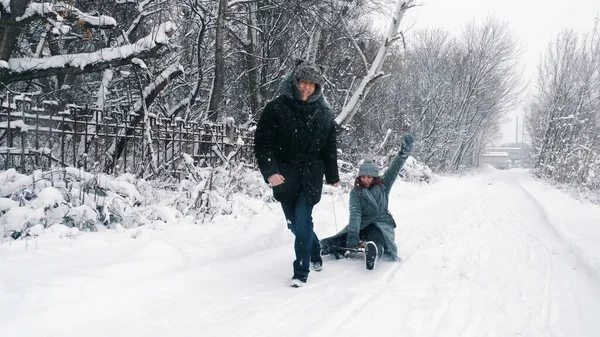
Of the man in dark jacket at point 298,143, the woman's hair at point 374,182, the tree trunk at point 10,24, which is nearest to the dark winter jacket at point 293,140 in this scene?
the man in dark jacket at point 298,143

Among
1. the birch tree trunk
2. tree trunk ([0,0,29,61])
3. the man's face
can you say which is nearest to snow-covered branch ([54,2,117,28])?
tree trunk ([0,0,29,61])

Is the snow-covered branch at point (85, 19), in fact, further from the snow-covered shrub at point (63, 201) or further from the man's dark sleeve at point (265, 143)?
the man's dark sleeve at point (265, 143)

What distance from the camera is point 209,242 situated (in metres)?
4.12

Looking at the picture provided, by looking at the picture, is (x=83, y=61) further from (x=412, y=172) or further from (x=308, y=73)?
(x=412, y=172)

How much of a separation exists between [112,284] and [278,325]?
4.24ft

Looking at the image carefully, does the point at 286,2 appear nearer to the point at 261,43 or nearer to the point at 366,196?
the point at 261,43

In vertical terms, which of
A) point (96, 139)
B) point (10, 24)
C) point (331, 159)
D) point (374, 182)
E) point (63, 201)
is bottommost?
point (63, 201)

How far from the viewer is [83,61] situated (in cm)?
607

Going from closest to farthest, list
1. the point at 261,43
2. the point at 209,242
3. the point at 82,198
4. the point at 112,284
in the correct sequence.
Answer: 1. the point at 112,284
2. the point at 209,242
3. the point at 82,198
4. the point at 261,43

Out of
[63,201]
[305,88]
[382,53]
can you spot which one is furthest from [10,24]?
[382,53]

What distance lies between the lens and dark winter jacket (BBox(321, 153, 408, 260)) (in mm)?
4105

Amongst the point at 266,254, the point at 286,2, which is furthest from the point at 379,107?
the point at 266,254

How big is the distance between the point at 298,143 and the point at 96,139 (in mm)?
3795

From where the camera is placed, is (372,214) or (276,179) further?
(372,214)
